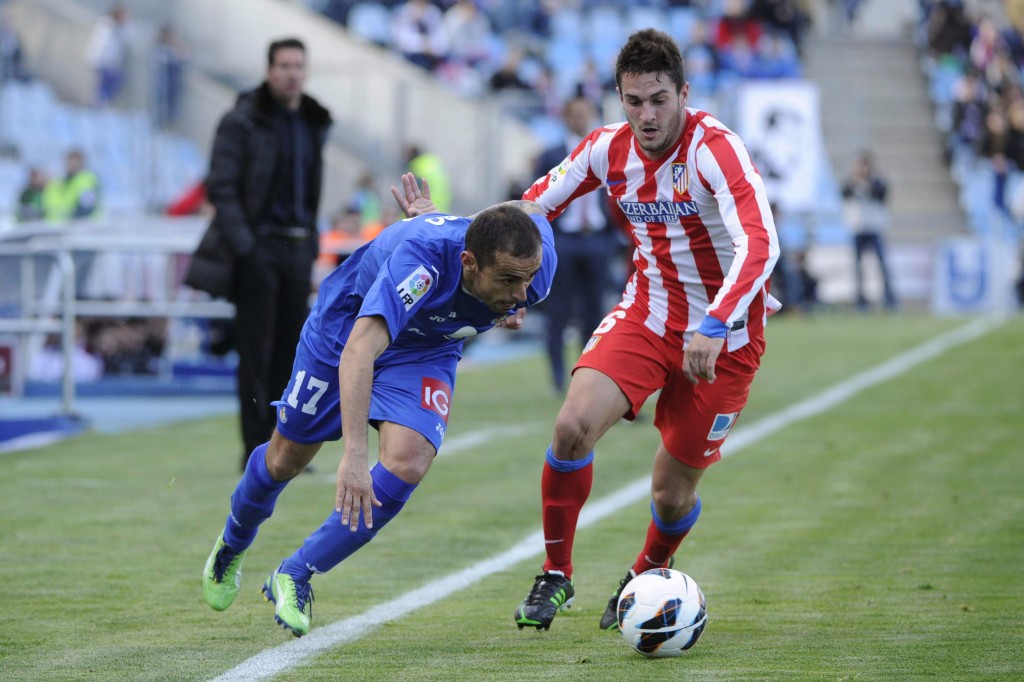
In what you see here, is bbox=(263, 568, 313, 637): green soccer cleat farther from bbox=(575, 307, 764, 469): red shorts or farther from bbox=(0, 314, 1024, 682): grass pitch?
bbox=(575, 307, 764, 469): red shorts

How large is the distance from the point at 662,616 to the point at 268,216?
16.2 feet

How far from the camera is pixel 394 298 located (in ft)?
16.1

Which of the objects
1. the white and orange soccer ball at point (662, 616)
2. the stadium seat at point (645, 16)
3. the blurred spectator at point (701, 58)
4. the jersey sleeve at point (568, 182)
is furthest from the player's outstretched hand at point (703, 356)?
the stadium seat at point (645, 16)

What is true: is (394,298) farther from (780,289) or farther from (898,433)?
(780,289)

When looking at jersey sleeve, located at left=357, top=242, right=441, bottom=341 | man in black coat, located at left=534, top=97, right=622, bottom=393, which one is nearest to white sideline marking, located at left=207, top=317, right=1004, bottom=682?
jersey sleeve, located at left=357, top=242, right=441, bottom=341

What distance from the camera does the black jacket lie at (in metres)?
9.30

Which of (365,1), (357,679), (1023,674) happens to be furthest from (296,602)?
(365,1)

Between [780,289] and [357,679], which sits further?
[780,289]

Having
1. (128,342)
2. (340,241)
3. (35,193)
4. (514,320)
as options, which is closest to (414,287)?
(514,320)

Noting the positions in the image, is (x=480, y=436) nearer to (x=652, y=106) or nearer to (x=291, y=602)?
(x=652, y=106)

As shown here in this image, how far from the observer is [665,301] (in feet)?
19.5

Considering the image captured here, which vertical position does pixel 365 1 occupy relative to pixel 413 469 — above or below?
above

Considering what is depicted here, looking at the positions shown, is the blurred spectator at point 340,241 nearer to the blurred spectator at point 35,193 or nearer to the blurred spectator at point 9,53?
the blurred spectator at point 35,193

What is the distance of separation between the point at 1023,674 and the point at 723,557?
96.4 inches
